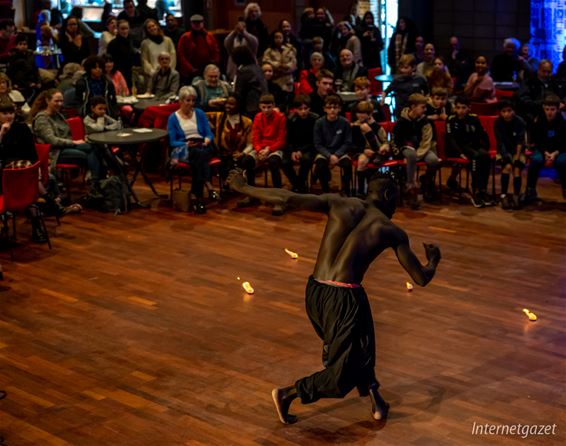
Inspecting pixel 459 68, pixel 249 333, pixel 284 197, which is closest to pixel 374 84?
pixel 459 68

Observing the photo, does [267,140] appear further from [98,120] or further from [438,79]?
[438,79]

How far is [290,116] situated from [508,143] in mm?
2172

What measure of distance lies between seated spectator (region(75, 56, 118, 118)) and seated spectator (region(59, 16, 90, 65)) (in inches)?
108

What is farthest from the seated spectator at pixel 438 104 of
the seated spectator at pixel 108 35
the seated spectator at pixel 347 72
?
the seated spectator at pixel 108 35

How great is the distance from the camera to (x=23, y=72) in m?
13.2

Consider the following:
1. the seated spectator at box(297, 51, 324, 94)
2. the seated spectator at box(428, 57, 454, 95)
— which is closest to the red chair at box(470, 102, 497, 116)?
the seated spectator at box(428, 57, 454, 95)

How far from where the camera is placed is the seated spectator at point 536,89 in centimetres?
1243

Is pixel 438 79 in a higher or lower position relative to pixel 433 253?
higher

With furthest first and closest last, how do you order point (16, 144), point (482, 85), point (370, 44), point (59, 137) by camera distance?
point (370, 44) → point (482, 85) → point (59, 137) → point (16, 144)

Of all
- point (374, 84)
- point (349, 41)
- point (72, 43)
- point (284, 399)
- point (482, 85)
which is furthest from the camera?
point (349, 41)

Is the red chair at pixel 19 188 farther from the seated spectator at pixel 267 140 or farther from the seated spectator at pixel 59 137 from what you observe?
the seated spectator at pixel 267 140

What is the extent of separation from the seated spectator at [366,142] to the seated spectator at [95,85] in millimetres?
2720

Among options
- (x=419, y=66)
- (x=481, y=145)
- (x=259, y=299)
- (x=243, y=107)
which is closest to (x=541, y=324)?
(x=259, y=299)

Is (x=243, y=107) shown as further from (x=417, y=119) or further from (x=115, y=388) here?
(x=115, y=388)
